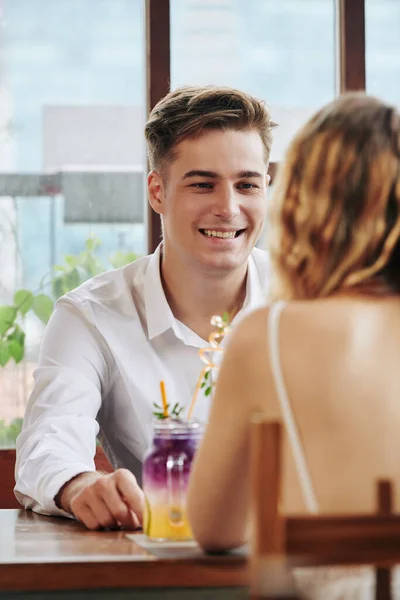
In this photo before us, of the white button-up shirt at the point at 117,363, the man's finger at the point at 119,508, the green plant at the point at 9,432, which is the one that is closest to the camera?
the man's finger at the point at 119,508

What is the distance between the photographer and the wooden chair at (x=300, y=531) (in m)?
0.84

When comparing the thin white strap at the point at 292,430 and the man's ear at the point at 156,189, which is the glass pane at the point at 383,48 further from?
the thin white strap at the point at 292,430

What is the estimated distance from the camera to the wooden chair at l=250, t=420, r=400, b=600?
838 mm

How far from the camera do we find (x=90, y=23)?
146 inches

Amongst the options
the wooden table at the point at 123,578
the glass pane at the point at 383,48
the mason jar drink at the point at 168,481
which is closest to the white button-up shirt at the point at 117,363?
the mason jar drink at the point at 168,481

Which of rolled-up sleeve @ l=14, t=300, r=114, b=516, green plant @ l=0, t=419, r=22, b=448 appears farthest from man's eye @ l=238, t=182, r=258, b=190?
green plant @ l=0, t=419, r=22, b=448

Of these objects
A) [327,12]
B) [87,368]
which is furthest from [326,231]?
[327,12]

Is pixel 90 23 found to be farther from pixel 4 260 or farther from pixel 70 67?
pixel 4 260

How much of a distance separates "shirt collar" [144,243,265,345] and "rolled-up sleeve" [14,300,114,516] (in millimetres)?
142

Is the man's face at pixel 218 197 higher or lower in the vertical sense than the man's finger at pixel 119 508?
higher

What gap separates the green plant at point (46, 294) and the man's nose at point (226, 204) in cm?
124

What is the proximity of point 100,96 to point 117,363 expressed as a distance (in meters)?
1.62

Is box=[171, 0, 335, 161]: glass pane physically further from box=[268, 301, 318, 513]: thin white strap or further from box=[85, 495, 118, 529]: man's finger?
box=[268, 301, 318, 513]: thin white strap

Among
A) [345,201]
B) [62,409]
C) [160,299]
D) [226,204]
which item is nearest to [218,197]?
[226,204]
